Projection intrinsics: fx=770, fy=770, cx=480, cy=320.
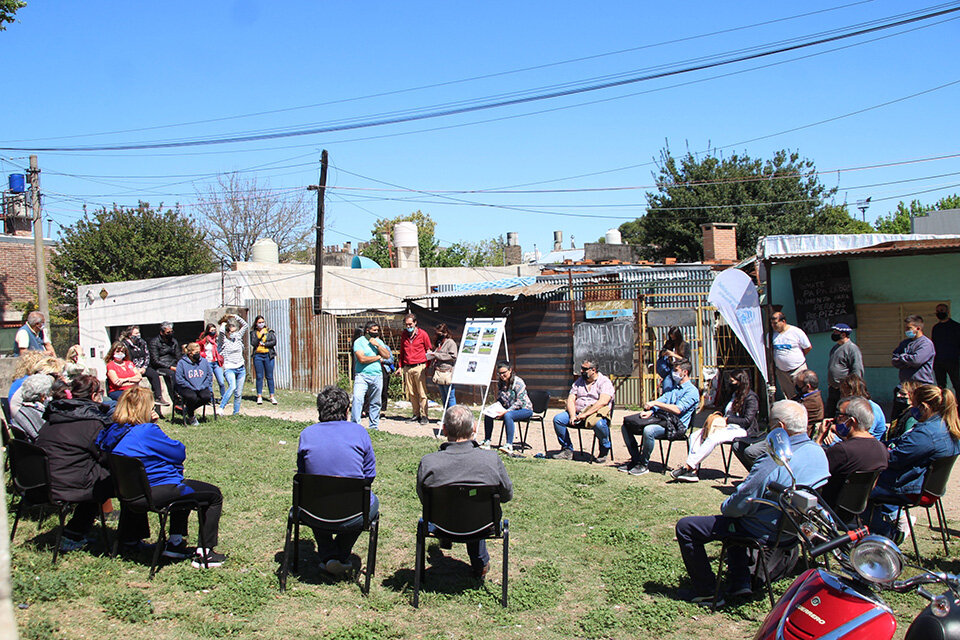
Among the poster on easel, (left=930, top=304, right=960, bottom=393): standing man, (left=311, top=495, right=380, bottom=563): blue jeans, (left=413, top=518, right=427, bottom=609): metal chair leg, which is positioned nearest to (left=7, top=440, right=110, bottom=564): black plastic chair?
(left=311, top=495, right=380, bottom=563): blue jeans

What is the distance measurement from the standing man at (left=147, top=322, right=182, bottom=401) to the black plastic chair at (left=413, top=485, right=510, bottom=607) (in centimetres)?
783

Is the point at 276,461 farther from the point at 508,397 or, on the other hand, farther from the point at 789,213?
the point at 789,213

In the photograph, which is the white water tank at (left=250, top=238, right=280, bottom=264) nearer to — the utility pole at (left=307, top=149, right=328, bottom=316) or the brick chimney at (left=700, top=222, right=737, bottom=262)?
the utility pole at (left=307, top=149, right=328, bottom=316)

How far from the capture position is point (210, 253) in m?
43.9

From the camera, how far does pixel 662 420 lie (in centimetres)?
912

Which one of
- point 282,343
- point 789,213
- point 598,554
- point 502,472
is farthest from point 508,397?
point 789,213

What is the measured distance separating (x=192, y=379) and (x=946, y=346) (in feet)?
35.7

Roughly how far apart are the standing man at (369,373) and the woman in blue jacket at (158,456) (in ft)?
19.6

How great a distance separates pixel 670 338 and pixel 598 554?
5.42 m

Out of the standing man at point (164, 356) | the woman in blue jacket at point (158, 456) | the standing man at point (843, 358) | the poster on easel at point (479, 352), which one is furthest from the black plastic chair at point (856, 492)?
the standing man at point (164, 356)

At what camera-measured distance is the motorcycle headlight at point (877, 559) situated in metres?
2.74

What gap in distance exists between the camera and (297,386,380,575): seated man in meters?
5.33

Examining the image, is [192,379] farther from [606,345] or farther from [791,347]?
[791,347]

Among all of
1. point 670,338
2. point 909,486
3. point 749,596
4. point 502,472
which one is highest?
point 670,338
